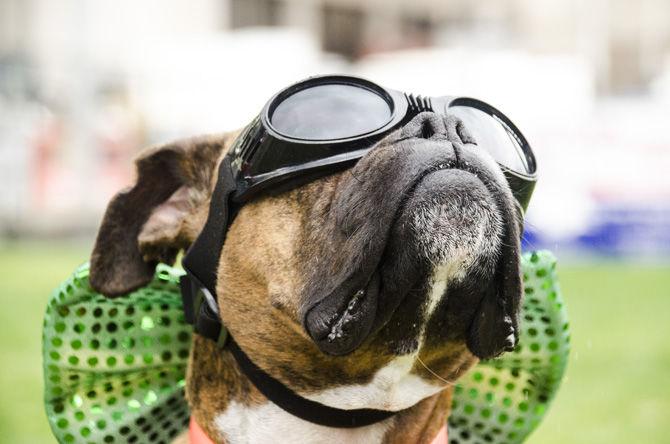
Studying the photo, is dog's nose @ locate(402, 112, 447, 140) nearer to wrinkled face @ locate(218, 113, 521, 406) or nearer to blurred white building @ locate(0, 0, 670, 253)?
wrinkled face @ locate(218, 113, 521, 406)

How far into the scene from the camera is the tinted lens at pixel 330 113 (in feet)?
8.71

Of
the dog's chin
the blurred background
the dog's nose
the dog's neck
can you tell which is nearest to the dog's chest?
the dog's neck

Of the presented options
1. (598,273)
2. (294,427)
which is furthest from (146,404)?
(598,273)

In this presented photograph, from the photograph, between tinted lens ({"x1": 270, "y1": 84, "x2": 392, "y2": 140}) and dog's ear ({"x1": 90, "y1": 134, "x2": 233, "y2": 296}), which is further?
dog's ear ({"x1": 90, "y1": 134, "x2": 233, "y2": 296})

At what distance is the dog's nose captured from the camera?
2.46 m

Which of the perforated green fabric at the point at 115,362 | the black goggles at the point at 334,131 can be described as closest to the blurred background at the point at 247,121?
the perforated green fabric at the point at 115,362

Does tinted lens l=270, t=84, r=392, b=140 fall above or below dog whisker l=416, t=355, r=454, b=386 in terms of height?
above

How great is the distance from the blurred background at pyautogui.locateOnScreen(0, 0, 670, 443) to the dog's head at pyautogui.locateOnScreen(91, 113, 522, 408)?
3731 millimetres

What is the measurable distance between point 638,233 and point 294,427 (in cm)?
1277

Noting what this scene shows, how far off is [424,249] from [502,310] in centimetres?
33

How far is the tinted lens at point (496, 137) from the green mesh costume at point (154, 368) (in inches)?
22.8

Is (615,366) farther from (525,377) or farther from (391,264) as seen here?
(391,264)

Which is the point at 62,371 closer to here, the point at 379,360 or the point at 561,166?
the point at 379,360

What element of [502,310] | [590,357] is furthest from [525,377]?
[590,357]
